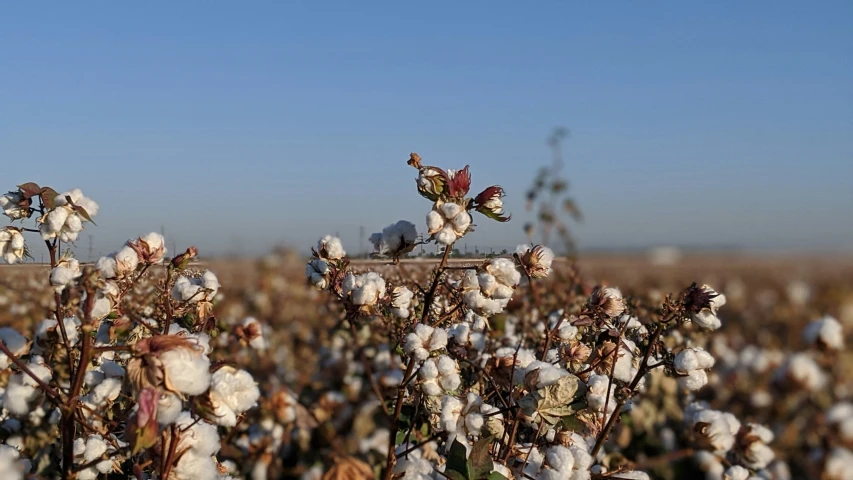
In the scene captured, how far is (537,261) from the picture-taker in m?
1.87

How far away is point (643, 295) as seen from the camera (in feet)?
12.5

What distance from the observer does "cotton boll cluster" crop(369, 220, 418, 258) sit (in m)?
1.86

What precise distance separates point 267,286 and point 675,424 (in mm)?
2645

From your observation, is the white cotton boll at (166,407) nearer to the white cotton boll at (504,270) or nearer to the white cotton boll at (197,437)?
the white cotton boll at (197,437)

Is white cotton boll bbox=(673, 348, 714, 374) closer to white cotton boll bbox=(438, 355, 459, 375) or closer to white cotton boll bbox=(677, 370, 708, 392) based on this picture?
white cotton boll bbox=(677, 370, 708, 392)

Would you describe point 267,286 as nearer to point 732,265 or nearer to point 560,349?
point 560,349

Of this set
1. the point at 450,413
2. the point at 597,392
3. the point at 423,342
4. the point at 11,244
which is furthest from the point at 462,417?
the point at 11,244

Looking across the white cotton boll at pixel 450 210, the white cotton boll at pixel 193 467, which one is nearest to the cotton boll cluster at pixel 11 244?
the white cotton boll at pixel 193 467

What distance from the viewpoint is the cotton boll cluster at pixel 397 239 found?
1.86 meters

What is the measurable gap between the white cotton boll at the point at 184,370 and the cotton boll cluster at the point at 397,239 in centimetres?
79

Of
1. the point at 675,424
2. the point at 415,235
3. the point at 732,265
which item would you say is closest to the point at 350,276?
the point at 415,235

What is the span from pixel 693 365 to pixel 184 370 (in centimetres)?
150

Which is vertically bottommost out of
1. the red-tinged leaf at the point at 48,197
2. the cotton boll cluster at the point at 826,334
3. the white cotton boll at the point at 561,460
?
the white cotton boll at the point at 561,460

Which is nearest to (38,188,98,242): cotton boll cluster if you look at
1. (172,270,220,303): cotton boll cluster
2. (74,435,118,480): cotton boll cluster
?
(172,270,220,303): cotton boll cluster
